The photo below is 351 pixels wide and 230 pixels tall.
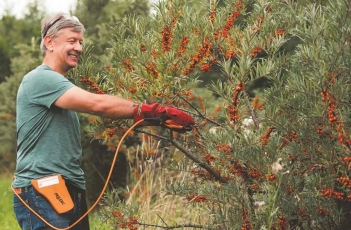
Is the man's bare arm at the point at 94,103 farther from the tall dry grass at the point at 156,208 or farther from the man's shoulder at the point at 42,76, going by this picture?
the tall dry grass at the point at 156,208

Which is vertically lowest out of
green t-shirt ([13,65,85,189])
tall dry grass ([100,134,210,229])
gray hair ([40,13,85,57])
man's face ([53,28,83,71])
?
tall dry grass ([100,134,210,229])

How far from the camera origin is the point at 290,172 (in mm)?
3449

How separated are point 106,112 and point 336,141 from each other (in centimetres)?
117

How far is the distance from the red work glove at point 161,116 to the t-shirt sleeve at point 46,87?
0.39 m

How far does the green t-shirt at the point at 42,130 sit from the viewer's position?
11.5 ft

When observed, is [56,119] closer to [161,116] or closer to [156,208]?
[161,116]

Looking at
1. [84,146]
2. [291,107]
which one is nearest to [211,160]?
[291,107]

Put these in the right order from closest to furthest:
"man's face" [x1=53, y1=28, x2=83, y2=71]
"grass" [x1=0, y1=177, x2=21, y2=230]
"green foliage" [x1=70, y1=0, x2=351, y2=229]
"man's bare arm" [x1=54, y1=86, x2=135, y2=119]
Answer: "green foliage" [x1=70, y1=0, x2=351, y2=229], "man's bare arm" [x1=54, y1=86, x2=135, y2=119], "man's face" [x1=53, y1=28, x2=83, y2=71], "grass" [x1=0, y1=177, x2=21, y2=230]

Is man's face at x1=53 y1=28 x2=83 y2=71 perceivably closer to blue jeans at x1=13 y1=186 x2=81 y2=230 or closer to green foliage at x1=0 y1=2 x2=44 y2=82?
blue jeans at x1=13 y1=186 x2=81 y2=230

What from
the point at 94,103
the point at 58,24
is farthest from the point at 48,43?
the point at 94,103

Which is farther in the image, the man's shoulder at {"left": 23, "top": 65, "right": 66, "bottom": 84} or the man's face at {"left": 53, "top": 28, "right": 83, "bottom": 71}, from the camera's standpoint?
the man's face at {"left": 53, "top": 28, "right": 83, "bottom": 71}

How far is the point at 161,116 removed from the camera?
136 inches

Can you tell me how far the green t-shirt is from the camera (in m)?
3.50

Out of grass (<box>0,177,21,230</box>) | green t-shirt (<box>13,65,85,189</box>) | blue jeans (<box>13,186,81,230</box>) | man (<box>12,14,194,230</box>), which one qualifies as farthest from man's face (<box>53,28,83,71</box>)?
grass (<box>0,177,21,230</box>)
